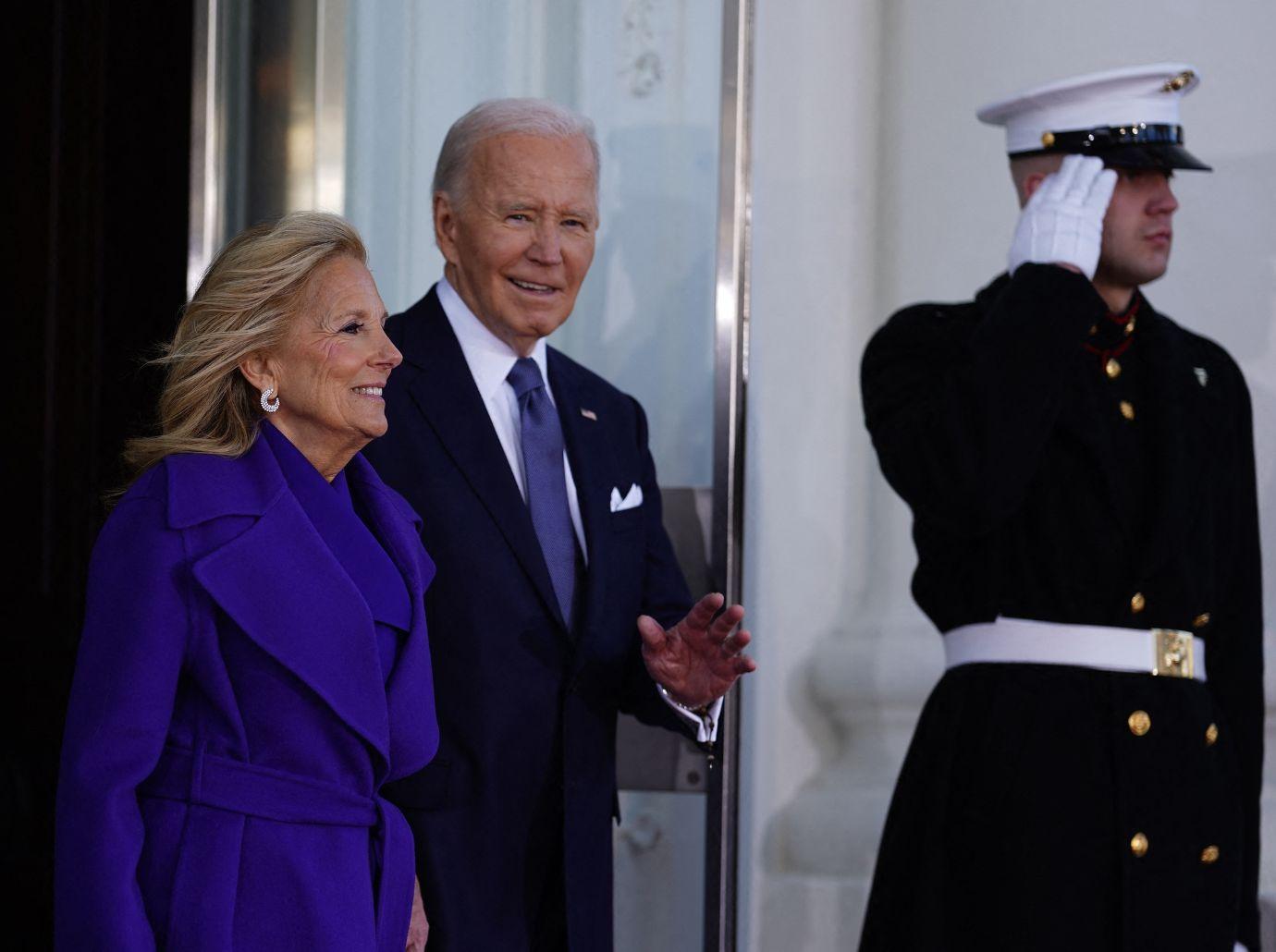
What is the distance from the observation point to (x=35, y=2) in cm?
394

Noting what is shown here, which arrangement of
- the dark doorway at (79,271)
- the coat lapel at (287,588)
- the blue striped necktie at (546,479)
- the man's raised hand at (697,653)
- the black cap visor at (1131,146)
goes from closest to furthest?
the coat lapel at (287,588), the man's raised hand at (697,653), the blue striped necktie at (546,479), the black cap visor at (1131,146), the dark doorway at (79,271)

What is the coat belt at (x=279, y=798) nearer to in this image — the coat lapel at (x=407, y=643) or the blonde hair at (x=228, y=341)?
the coat lapel at (x=407, y=643)

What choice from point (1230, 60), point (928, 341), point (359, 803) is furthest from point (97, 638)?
point (1230, 60)

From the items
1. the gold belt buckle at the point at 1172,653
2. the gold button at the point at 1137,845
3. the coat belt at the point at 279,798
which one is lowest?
the gold button at the point at 1137,845

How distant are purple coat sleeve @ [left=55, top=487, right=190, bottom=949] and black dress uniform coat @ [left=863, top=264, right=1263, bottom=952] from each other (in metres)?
1.10

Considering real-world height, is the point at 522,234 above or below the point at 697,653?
above

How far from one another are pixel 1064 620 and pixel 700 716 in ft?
1.75

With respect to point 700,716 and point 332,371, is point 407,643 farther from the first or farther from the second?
point 700,716

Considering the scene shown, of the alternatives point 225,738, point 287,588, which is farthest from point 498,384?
point 225,738

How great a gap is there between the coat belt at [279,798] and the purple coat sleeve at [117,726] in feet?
0.20

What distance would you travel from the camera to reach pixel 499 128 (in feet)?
9.17

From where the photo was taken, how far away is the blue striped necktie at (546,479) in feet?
8.75

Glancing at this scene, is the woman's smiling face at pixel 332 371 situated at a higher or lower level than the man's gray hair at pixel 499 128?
lower

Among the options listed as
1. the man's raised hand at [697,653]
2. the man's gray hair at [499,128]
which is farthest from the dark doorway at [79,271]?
the man's raised hand at [697,653]
